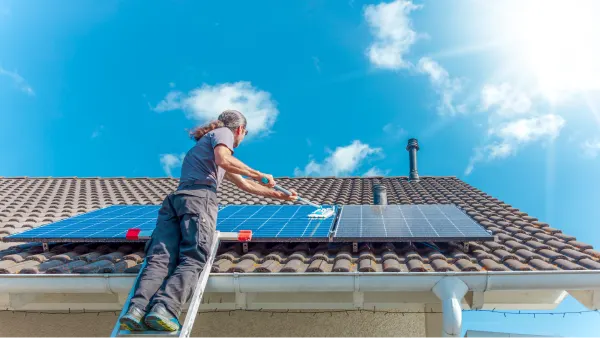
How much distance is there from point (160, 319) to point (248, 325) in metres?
1.95

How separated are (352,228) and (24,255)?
11.6 ft

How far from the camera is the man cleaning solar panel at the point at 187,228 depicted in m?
2.70

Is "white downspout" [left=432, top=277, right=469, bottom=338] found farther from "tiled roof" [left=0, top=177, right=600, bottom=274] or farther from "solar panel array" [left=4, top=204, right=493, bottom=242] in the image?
"solar panel array" [left=4, top=204, right=493, bottom=242]

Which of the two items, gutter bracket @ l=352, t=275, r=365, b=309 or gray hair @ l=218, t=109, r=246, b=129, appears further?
gray hair @ l=218, t=109, r=246, b=129

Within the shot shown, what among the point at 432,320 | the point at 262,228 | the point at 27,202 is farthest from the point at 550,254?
the point at 27,202

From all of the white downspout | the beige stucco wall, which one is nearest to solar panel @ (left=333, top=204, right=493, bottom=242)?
the white downspout

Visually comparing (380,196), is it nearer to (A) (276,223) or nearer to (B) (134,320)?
(A) (276,223)

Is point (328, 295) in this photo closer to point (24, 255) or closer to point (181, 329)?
point (181, 329)

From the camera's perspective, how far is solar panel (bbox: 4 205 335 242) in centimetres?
430

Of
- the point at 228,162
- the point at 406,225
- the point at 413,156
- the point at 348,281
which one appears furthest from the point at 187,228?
the point at 413,156

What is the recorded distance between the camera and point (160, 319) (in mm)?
2598

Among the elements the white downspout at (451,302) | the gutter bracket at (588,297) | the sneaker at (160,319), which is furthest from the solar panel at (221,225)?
the gutter bracket at (588,297)

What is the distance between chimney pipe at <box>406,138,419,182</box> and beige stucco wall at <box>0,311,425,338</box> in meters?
5.61

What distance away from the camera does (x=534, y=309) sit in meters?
4.32
